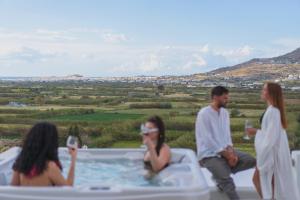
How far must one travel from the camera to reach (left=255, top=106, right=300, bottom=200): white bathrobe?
379cm

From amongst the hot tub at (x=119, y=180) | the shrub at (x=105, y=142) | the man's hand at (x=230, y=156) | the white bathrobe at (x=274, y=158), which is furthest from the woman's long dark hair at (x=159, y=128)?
the shrub at (x=105, y=142)

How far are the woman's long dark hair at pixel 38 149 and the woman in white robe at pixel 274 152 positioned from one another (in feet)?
5.05

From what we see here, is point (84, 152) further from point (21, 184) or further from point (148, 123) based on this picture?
point (21, 184)

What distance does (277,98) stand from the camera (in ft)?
12.6

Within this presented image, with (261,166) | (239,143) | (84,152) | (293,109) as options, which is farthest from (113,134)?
(261,166)

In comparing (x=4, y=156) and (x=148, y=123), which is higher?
(x=148, y=123)

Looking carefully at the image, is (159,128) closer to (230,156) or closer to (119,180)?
(230,156)

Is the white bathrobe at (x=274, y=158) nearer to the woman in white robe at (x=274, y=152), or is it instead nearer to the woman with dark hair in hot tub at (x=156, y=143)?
the woman in white robe at (x=274, y=152)

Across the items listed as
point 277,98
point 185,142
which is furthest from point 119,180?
point 185,142

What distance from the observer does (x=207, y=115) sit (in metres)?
4.12

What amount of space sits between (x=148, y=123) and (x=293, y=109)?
24.4 m

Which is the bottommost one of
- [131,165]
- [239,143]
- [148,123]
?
[239,143]

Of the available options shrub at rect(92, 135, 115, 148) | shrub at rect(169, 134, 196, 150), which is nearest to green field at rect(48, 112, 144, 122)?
shrub at rect(92, 135, 115, 148)

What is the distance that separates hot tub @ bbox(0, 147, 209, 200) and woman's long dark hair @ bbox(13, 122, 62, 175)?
0.50 feet
